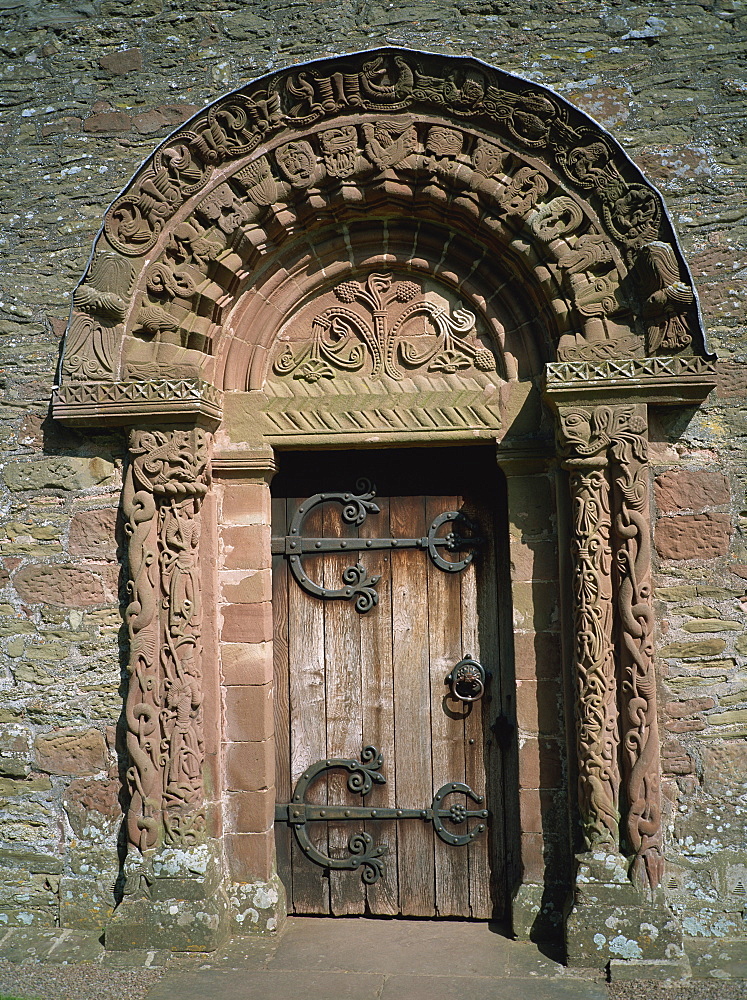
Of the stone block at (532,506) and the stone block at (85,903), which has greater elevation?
the stone block at (532,506)

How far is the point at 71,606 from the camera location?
3.95 metres

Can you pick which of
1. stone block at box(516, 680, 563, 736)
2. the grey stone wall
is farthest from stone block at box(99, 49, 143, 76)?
stone block at box(516, 680, 563, 736)

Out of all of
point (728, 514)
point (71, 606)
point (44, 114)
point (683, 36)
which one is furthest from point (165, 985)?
point (683, 36)

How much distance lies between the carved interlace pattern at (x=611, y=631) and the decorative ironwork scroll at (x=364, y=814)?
69 centimetres

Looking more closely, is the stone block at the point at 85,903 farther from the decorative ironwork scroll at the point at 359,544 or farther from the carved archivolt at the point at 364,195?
the carved archivolt at the point at 364,195

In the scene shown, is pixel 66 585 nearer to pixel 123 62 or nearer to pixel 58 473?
pixel 58 473

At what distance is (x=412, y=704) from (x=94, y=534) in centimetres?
175

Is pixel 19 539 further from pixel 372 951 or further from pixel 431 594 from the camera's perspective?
pixel 372 951

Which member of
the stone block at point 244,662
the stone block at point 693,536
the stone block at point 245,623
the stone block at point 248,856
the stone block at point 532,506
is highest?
the stone block at point 532,506

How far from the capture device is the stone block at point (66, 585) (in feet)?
12.9

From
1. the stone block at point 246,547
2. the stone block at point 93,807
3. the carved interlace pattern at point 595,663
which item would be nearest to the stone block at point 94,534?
the stone block at point 246,547

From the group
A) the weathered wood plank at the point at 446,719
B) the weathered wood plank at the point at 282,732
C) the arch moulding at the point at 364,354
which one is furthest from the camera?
the weathered wood plank at the point at 282,732

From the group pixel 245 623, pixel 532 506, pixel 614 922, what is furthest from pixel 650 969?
pixel 245 623

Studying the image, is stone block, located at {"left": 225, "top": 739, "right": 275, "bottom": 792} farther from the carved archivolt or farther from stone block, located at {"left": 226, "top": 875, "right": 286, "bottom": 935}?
the carved archivolt
